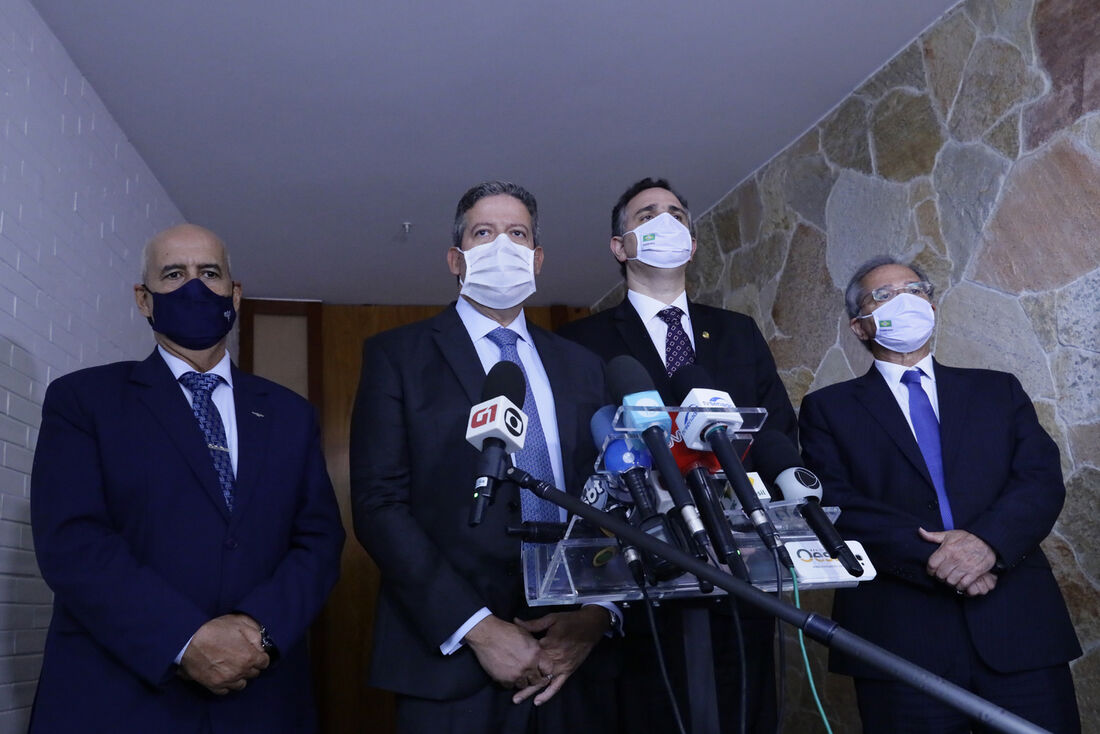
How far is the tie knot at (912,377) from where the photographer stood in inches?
102

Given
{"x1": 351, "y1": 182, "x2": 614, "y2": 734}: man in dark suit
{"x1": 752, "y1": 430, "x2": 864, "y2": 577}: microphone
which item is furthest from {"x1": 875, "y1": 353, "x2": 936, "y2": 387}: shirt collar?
{"x1": 752, "y1": 430, "x2": 864, "y2": 577}: microphone

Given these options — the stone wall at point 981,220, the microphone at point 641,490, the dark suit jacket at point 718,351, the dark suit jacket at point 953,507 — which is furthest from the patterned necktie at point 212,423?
the stone wall at point 981,220

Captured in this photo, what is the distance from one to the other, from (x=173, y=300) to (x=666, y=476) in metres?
1.47

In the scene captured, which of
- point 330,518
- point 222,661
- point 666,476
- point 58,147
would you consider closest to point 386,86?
point 58,147

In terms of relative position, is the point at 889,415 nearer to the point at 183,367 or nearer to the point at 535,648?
the point at 535,648

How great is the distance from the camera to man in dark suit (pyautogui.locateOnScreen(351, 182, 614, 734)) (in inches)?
69.7

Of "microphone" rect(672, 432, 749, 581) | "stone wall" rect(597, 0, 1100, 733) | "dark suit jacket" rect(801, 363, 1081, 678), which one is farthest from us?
"stone wall" rect(597, 0, 1100, 733)

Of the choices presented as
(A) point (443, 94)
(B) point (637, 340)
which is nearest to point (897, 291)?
(B) point (637, 340)

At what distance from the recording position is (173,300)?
221cm

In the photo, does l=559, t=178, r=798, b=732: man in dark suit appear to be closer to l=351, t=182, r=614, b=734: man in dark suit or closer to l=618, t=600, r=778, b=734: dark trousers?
l=618, t=600, r=778, b=734: dark trousers

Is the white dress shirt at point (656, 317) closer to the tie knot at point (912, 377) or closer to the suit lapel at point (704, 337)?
the suit lapel at point (704, 337)

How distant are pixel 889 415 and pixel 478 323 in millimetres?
1109

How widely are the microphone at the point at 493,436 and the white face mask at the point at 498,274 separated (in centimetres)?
84

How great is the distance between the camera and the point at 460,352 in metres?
2.06
